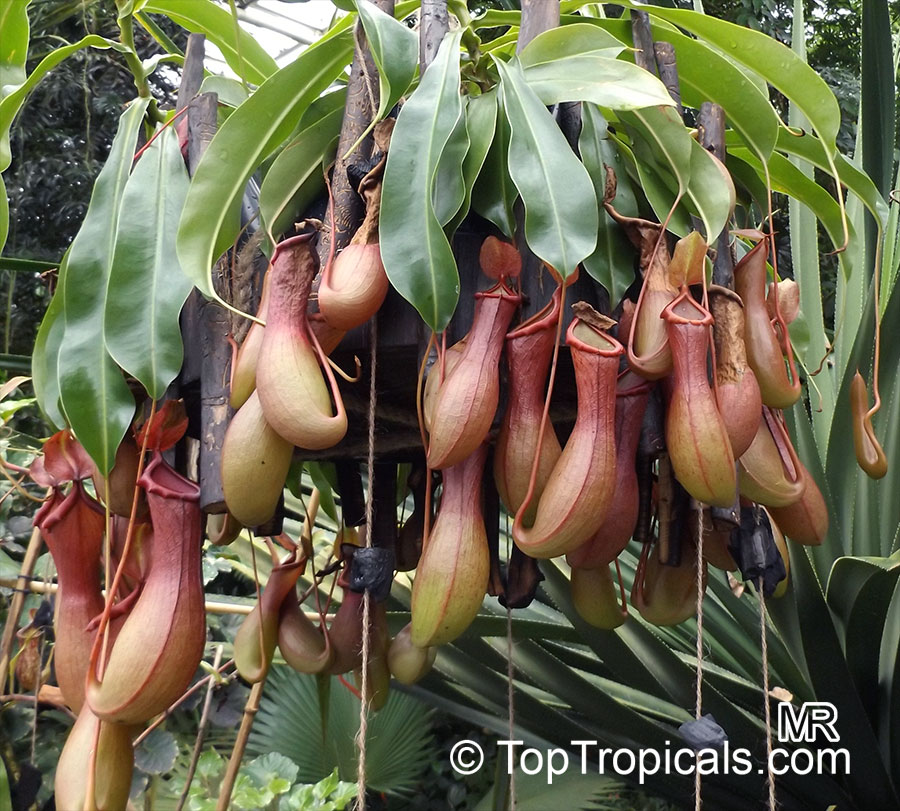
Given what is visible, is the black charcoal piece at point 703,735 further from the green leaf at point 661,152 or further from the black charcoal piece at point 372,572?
the green leaf at point 661,152

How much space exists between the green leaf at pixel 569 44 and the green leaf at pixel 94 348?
29 centimetres

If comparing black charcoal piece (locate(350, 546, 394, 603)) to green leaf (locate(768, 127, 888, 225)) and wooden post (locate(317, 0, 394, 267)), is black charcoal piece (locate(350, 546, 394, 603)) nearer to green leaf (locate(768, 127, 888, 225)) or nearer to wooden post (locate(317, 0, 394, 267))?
wooden post (locate(317, 0, 394, 267))

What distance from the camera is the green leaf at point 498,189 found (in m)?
0.52

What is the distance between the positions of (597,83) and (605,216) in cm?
8

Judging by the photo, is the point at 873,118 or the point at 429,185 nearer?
the point at 429,185

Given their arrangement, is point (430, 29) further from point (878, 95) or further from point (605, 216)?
point (878, 95)

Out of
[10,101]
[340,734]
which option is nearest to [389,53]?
[10,101]

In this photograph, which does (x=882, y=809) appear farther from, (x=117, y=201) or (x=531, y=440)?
(x=117, y=201)

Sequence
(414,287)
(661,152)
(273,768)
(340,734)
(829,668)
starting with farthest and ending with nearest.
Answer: (340,734) < (273,768) < (829,668) < (661,152) < (414,287)

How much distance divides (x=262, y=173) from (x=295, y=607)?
325 millimetres

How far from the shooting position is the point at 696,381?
18.2 inches

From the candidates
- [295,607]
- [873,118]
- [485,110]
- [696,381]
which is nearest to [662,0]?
[873,118]

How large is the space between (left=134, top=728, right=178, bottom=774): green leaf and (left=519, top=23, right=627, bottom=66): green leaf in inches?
29.8

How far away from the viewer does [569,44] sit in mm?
559
